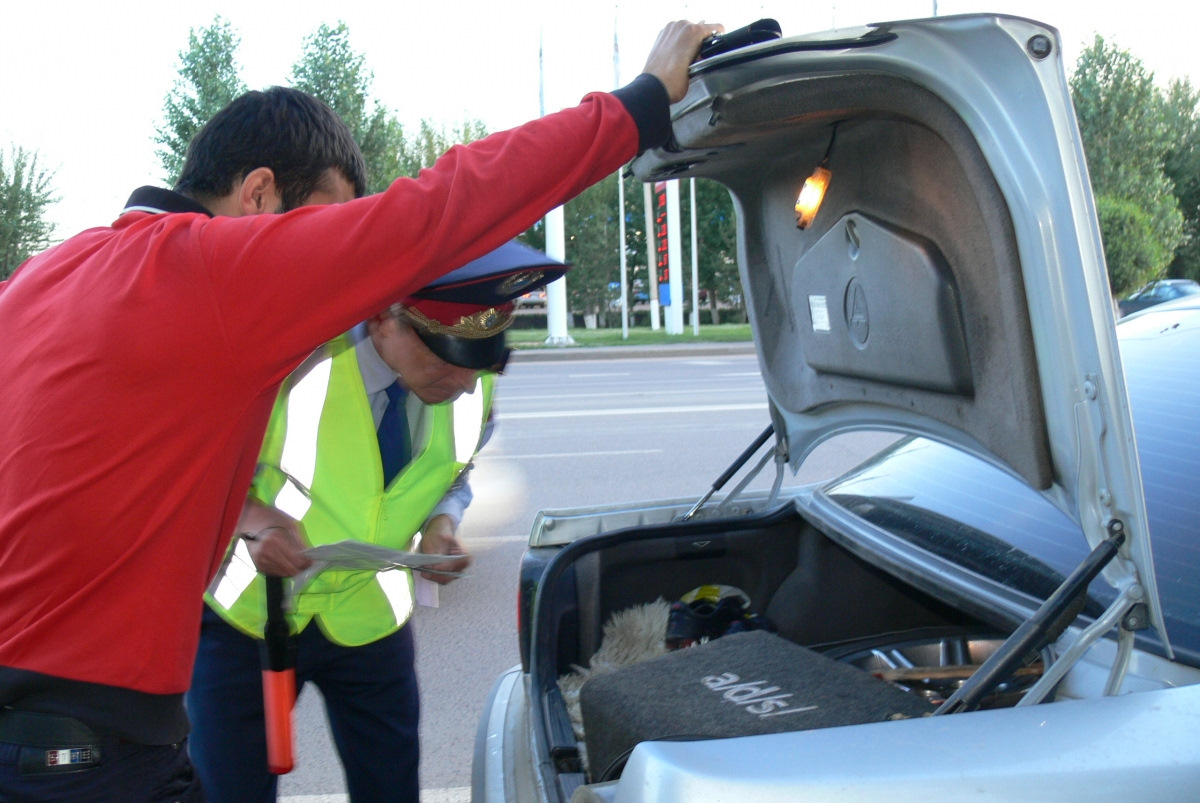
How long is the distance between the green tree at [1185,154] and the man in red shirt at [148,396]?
143ft

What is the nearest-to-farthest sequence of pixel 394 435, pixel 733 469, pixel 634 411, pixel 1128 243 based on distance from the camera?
pixel 394 435 < pixel 733 469 < pixel 634 411 < pixel 1128 243

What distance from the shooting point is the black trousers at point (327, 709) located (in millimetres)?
2084

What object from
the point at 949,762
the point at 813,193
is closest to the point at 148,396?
the point at 949,762

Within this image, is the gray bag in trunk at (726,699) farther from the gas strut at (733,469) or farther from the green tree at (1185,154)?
the green tree at (1185,154)

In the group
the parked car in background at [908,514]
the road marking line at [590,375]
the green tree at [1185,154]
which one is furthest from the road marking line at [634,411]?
the green tree at [1185,154]

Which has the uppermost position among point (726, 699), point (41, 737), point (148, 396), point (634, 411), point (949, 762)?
point (148, 396)

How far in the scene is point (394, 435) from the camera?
7.32 ft

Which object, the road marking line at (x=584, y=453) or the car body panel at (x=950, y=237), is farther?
the road marking line at (x=584, y=453)

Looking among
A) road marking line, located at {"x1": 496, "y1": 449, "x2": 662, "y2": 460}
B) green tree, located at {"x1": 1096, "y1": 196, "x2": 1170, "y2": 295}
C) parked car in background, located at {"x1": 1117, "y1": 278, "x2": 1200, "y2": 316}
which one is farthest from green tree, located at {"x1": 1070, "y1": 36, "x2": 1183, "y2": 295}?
road marking line, located at {"x1": 496, "y1": 449, "x2": 662, "y2": 460}

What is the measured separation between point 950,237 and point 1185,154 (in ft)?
145

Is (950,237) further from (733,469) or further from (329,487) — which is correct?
(329,487)

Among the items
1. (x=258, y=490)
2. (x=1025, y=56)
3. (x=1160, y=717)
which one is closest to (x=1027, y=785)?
(x=1160, y=717)

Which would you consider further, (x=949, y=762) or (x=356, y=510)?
(x=356, y=510)

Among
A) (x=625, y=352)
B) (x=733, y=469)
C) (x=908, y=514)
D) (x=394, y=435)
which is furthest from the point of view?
(x=625, y=352)
